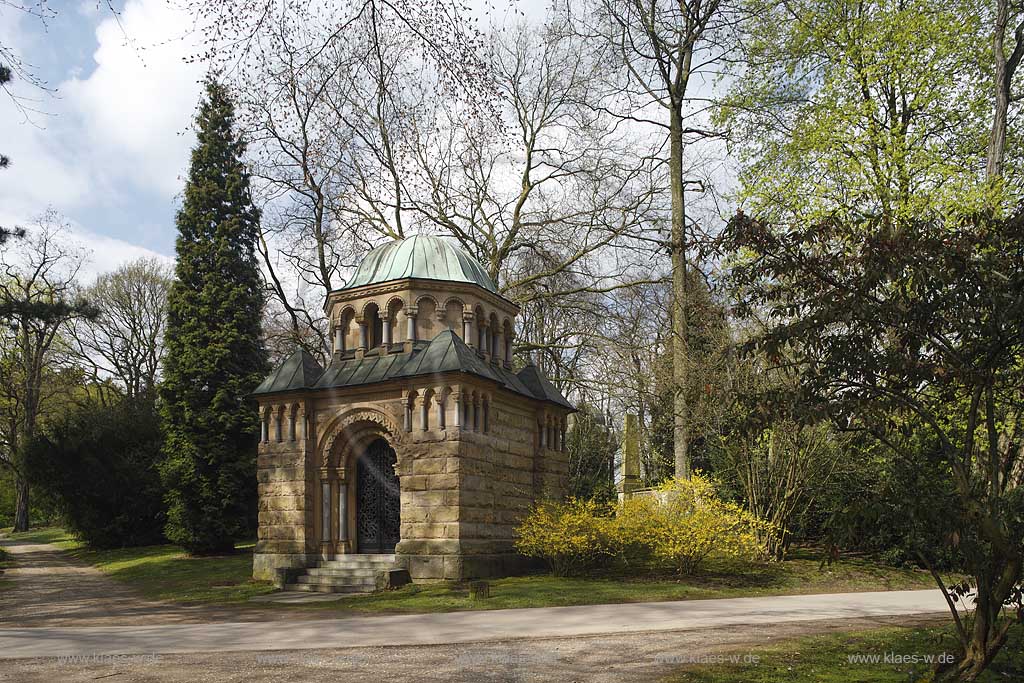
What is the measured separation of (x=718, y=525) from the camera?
54.7 feet

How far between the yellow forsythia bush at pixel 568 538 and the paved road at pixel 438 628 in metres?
3.52

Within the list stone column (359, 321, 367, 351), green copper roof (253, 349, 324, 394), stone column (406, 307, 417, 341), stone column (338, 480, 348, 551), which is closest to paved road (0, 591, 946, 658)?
stone column (338, 480, 348, 551)

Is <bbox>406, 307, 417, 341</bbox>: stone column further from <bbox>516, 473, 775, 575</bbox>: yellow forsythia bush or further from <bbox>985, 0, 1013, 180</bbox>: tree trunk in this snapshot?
<bbox>985, 0, 1013, 180</bbox>: tree trunk

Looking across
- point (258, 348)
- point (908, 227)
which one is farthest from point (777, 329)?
point (258, 348)

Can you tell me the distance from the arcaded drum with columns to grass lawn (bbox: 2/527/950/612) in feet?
4.14

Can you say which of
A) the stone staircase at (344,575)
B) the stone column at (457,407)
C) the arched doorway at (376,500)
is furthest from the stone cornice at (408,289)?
the stone staircase at (344,575)

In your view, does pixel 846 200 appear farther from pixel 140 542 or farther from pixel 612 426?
pixel 140 542

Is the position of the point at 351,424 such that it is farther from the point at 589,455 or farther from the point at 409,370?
the point at 589,455

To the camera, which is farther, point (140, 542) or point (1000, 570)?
point (140, 542)

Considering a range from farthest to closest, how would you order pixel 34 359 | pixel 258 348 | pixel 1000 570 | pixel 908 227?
pixel 34 359, pixel 258 348, pixel 908 227, pixel 1000 570

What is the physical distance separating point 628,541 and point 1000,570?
10.6 metres

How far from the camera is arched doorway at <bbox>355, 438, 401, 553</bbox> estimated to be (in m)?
18.7

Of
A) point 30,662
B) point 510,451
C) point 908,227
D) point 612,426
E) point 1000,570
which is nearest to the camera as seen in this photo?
point 1000,570

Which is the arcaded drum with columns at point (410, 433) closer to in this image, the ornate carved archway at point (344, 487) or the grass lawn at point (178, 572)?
the ornate carved archway at point (344, 487)
